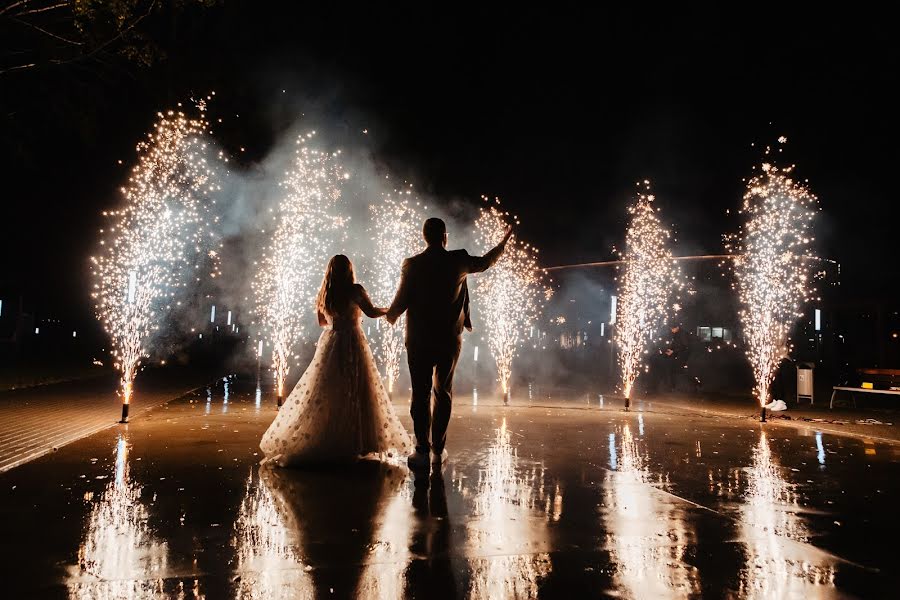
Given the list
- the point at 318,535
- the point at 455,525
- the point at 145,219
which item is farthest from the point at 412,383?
the point at 145,219

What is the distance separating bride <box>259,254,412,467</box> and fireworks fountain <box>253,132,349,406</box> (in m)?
6.01

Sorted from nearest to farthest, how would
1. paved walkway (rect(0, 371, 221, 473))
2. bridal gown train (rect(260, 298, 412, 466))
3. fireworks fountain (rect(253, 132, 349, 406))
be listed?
bridal gown train (rect(260, 298, 412, 466))
paved walkway (rect(0, 371, 221, 473))
fireworks fountain (rect(253, 132, 349, 406))

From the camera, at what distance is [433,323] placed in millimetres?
5391

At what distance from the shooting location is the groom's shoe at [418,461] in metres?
5.24

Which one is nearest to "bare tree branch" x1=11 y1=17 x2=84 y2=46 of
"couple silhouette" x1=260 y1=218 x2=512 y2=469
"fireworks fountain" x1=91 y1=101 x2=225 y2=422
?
"fireworks fountain" x1=91 y1=101 x2=225 y2=422

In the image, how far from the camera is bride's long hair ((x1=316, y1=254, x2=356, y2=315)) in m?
5.75

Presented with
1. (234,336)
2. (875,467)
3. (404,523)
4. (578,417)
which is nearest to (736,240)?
→ (578,417)

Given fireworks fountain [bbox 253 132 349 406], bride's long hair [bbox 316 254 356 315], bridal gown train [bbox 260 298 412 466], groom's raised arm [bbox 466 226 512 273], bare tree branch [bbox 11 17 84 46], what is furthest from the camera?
fireworks fountain [bbox 253 132 349 406]

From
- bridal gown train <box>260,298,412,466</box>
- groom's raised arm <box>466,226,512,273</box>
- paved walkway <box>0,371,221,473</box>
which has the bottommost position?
paved walkway <box>0,371,221,473</box>

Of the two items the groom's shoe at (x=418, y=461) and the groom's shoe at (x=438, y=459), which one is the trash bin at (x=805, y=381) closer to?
the groom's shoe at (x=438, y=459)

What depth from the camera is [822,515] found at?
4.04 m

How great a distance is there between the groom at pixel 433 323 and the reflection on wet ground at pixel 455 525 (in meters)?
0.50

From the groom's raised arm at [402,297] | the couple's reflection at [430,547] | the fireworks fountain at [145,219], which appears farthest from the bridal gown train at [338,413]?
the fireworks fountain at [145,219]

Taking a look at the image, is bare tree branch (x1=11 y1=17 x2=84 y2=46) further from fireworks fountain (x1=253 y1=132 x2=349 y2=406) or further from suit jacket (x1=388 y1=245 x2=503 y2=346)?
fireworks fountain (x1=253 y1=132 x2=349 y2=406)
